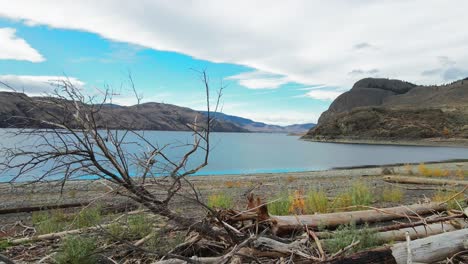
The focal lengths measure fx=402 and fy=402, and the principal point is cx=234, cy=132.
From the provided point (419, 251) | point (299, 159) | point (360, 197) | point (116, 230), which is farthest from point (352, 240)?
point (299, 159)

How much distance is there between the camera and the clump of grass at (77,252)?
16.6 ft

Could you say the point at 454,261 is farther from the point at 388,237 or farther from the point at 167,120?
the point at 167,120

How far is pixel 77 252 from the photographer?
5.09 m

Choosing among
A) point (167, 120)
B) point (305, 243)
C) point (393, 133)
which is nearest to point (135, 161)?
point (167, 120)

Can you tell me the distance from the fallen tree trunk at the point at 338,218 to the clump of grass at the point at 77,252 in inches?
99.3

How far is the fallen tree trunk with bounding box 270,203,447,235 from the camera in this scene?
5.95 meters

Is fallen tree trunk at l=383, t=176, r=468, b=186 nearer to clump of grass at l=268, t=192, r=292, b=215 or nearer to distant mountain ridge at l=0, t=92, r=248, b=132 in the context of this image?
clump of grass at l=268, t=192, r=292, b=215

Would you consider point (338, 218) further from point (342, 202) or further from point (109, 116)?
point (109, 116)

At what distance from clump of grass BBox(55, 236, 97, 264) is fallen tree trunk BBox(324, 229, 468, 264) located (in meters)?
2.99

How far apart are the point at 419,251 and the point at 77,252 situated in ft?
14.1

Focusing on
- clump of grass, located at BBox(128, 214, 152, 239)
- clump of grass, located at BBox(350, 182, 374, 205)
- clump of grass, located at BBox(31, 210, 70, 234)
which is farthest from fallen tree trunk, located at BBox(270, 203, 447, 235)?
clump of grass, located at BBox(31, 210, 70, 234)

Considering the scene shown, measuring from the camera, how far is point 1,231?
25.8 feet

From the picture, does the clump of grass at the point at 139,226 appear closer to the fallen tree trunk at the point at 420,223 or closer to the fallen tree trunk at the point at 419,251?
the fallen tree trunk at the point at 419,251

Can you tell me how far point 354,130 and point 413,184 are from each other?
372ft
